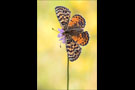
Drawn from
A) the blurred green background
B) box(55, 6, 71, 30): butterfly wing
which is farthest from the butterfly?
the blurred green background

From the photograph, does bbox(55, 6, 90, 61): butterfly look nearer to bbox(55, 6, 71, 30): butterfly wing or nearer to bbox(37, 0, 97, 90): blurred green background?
bbox(55, 6, 71, 30): butterfly wing

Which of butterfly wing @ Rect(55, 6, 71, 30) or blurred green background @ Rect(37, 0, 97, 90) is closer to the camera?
butterfly wing @ Rect(55, 6, 71, 30)

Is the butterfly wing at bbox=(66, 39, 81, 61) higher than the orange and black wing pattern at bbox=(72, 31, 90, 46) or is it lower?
lower

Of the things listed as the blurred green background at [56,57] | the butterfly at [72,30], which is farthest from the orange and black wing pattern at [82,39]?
the blurred green background at [56,57]

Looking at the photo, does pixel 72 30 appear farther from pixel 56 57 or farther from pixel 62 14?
pixel 56 57

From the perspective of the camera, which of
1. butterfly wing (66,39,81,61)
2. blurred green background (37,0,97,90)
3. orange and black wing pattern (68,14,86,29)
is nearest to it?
butterfly wing (66,39,81,61)

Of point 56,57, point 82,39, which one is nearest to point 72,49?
point 82,39
